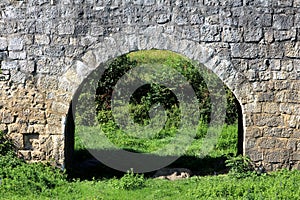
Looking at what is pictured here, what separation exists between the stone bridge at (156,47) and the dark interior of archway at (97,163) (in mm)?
476

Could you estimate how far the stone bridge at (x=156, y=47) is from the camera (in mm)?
7977

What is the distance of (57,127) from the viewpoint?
27.0 feet

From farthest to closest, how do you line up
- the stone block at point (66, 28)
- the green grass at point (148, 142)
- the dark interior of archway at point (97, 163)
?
the green grass at point (148, 142), the dark interior of archway at point (97, 163), the stone block at point (66, 28)

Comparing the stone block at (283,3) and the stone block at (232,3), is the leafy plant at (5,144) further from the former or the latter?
the stone block at (283,3)

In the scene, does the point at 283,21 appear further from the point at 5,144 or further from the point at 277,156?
the point at 5,144

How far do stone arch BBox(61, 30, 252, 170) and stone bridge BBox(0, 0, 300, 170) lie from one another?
0.04ft

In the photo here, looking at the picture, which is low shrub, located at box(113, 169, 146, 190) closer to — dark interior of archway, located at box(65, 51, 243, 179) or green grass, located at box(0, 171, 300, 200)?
green grass, located at box(0, 171, 300, 200)

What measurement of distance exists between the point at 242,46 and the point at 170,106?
16.5ft

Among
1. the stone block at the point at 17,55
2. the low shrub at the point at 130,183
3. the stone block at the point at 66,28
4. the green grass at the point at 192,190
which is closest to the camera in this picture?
the green grass at the point at 192,190

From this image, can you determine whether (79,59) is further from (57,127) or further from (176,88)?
(176,88)

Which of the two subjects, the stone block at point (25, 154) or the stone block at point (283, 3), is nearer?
the stone block at point (283, 3)

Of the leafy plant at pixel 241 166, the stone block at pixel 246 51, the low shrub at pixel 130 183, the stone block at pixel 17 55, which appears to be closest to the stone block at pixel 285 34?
the stone block at pixel 246 51

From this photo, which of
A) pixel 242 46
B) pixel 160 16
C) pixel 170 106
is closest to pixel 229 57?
pixel 242 46

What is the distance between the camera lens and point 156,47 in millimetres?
8000
